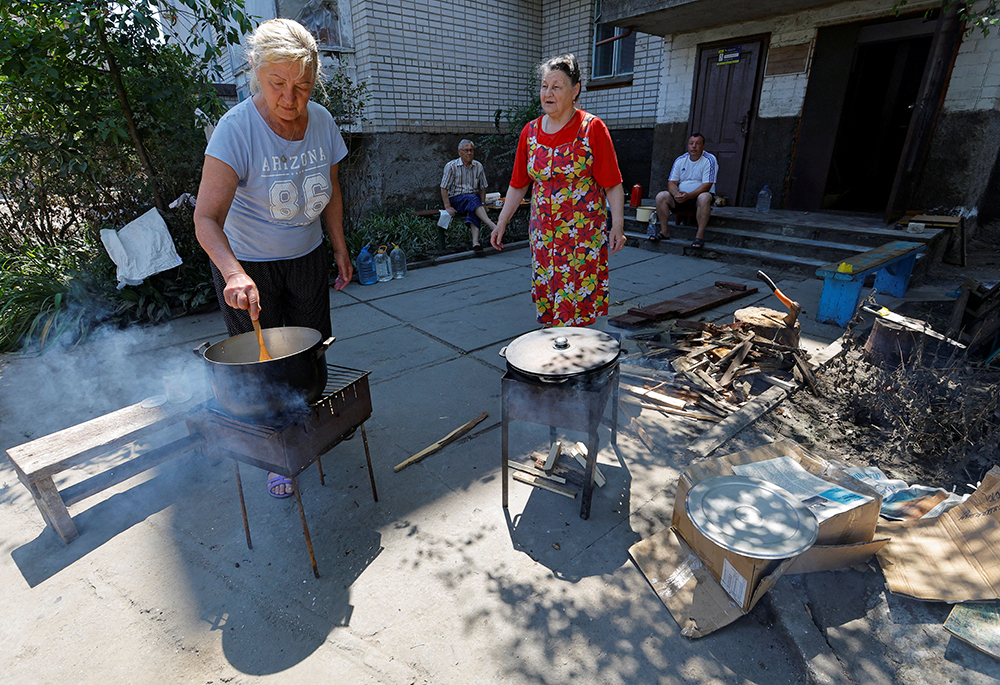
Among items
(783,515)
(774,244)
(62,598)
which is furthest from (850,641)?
(774,244)

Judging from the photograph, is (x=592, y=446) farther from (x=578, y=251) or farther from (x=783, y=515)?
(x=578, y=251)

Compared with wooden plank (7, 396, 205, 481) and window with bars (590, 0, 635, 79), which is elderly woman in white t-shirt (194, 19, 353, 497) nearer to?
wooden plank (7, 396, 205, 481)

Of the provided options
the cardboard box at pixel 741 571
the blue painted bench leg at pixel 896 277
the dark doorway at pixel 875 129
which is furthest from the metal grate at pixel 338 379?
the dark doorway at pixel 875 129

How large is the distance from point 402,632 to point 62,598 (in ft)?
5.22

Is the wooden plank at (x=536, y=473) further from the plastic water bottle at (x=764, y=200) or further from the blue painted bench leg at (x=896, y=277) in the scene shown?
the plastic water bottle at (x=764, y=200)

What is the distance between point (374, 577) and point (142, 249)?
5163mm

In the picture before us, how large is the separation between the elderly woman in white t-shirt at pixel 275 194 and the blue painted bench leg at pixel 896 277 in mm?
6175

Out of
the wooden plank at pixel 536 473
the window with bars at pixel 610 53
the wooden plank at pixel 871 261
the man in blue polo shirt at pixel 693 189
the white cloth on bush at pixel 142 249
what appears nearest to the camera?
the wooden plank at pixel 536 473

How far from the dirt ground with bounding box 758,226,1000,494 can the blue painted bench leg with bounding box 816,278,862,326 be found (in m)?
1.18

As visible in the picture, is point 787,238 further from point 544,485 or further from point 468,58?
point 468,58

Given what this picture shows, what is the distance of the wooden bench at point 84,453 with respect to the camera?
2.47 m

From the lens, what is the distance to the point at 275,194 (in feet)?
8.05

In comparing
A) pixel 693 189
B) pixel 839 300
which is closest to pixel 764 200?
pixel 693 189

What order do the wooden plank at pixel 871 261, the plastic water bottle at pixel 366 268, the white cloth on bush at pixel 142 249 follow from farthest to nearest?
the plastic water bottle at pixel 366 268, the white cloth on bush at pixel 142 249, the wooden plank at pixel 871 261
